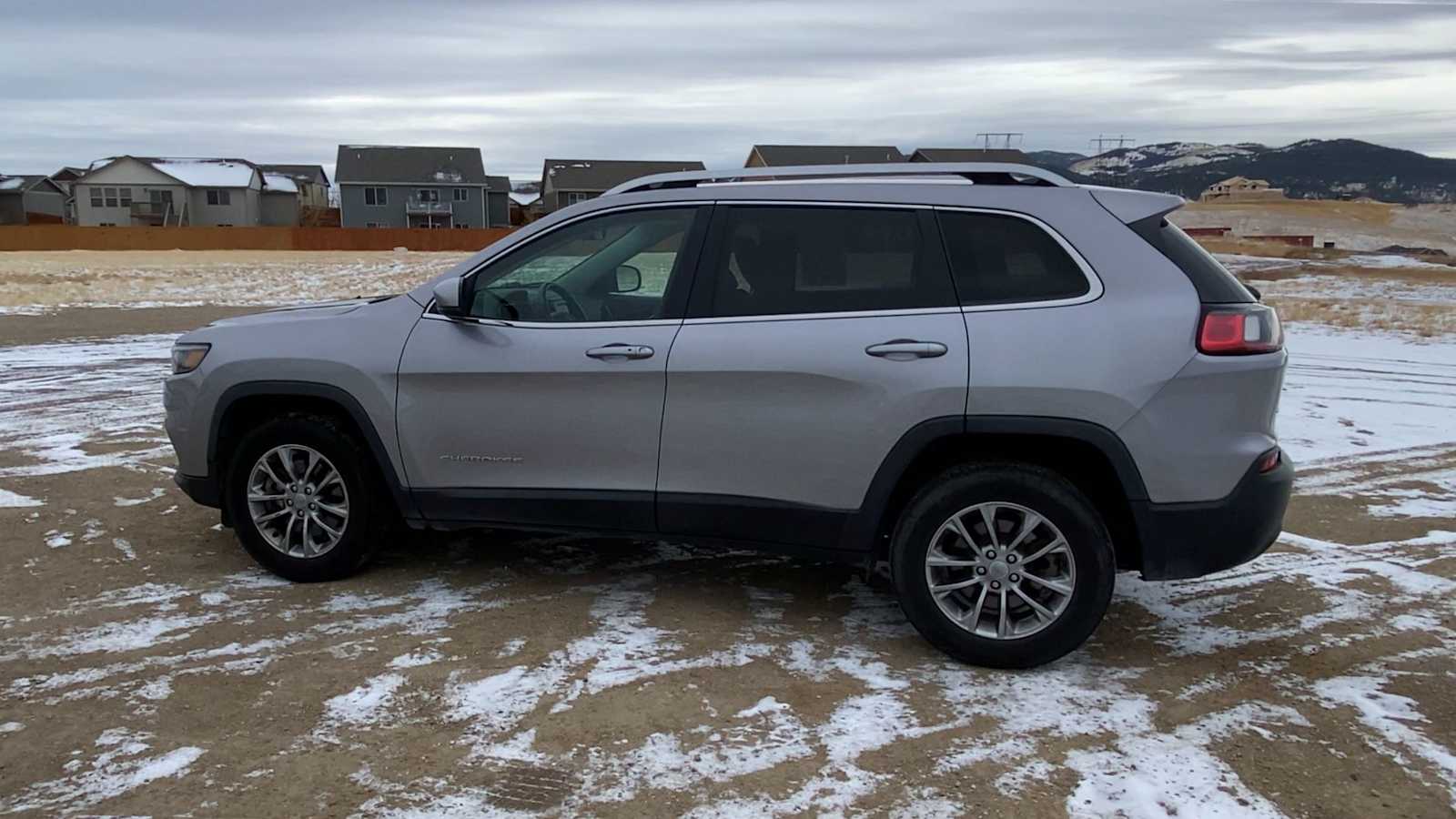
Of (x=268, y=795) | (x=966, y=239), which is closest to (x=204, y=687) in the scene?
(x=268, y=795)

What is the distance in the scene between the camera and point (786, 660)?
14.7ft

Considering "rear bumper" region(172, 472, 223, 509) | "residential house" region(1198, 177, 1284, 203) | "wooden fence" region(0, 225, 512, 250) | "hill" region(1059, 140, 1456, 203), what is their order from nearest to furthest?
"rear bumper" region(172, 472, 223, 509) < "wooden fence" region(0, 225, 512, 250) < "residential house" region(1198, 177, 1284, 203) < "hill" region(1059, 140, 1456, 203)

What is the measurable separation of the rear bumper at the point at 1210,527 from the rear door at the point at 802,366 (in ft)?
2.77

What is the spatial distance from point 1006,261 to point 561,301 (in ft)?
6.29

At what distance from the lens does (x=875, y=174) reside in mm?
4684

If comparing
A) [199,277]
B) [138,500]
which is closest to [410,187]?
[199,277]

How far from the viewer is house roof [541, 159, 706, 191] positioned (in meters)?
70.2

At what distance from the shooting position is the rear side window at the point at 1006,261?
170 inches

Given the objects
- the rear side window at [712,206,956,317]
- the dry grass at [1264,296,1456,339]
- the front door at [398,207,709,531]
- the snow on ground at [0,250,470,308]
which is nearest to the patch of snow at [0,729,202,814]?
the front door at [398,207,709,531]

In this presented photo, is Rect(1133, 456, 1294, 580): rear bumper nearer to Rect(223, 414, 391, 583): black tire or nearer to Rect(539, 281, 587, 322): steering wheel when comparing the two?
Rect(539, 281, 587, 322): steering wheel

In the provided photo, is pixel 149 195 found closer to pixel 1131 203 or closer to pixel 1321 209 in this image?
pixel 1131 203

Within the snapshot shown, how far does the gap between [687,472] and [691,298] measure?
73 centimetres

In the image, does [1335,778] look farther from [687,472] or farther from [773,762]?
[687,472]

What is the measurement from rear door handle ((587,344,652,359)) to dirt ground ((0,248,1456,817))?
116 centimetres
